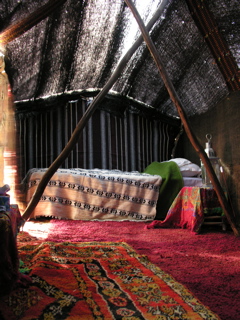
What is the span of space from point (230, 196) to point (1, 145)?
9.71 ft

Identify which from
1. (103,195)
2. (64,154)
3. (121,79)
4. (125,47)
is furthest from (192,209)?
(121,79)

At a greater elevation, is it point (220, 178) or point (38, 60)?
point (38, 60)

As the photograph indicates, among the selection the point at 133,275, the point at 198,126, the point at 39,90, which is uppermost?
the point at 39,90

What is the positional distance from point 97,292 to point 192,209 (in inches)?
82.3

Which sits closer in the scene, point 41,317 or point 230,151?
point 41,317

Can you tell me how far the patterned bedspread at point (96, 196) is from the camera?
13.2 feet

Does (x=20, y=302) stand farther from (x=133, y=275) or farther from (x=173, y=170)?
(x=173, y=170)

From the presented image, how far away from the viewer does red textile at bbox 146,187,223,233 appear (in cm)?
314

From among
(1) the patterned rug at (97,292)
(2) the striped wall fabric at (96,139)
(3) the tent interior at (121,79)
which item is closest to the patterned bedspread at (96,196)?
(3) the tent interior at (121,79)

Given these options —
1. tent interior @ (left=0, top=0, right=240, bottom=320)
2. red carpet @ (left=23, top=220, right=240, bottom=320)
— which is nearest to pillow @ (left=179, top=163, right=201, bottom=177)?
tent interior @ (left=0, top=0, right=240, bottom=320)

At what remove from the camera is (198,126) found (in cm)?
452

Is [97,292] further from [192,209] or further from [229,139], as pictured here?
[229,139]

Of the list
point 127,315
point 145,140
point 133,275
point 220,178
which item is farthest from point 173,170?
point 127,315

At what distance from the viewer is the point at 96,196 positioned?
4078 mm
